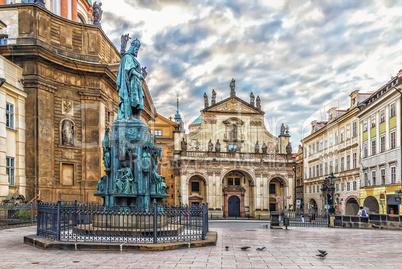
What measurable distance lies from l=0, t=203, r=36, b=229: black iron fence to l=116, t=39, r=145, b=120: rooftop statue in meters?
10.3

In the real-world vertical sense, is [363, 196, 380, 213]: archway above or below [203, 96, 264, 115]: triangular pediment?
below

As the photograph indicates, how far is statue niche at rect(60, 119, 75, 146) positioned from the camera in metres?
30.0

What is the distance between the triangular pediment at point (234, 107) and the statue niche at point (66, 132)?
3140cm

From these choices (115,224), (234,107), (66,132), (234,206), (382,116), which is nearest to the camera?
(115,224)

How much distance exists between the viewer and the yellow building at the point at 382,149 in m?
35.1

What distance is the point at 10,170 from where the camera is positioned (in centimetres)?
2589

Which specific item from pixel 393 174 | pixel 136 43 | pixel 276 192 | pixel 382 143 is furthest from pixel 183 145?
pixel 136 43

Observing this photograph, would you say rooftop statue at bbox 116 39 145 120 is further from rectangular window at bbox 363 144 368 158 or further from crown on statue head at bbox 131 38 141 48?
rectangular window at bbox 363 144 368 158

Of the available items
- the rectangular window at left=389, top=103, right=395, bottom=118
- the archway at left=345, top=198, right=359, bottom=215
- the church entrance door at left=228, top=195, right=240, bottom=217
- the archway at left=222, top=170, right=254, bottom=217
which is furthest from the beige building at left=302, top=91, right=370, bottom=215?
the church entrance door at left=228, top=195, right=240, bottom=217

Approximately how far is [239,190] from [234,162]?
4444 mm

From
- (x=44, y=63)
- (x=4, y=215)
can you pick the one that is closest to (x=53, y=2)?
(x=44, y=63)

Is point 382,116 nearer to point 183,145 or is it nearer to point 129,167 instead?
point 183,145

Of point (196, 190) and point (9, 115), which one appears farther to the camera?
point (196, 190)

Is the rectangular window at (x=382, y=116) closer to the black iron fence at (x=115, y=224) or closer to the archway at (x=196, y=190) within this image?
the archway at (x=196, y=190)
